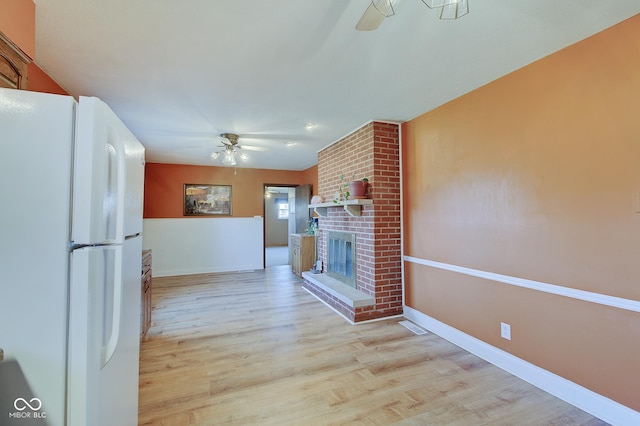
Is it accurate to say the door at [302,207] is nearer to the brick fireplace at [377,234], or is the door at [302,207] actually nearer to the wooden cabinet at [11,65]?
the brick fireplace at [377,234]

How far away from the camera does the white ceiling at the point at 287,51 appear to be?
147cm

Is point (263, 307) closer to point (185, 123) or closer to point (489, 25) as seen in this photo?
point (185, 123)

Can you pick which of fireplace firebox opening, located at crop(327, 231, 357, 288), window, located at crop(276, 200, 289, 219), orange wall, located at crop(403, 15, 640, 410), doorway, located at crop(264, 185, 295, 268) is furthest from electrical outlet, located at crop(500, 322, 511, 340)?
window, located at crop(276, 200, 289, 219)

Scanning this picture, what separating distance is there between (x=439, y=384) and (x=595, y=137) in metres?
1.97

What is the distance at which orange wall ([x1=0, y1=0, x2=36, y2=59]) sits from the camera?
123cm

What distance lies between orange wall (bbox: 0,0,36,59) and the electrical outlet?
3.55 m

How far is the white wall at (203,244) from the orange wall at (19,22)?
4685 millimetres

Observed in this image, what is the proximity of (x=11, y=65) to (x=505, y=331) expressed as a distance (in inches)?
138

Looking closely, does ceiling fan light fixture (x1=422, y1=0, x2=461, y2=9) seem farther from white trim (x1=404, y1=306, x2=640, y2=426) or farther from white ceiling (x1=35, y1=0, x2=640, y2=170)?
white trim (x1=404, y1=306, x2=640, y2=426)

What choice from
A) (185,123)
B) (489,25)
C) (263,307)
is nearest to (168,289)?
(263,307)

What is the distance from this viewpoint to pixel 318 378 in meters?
2.07

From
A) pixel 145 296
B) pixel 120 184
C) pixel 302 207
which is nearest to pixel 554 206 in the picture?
pixel 120 184

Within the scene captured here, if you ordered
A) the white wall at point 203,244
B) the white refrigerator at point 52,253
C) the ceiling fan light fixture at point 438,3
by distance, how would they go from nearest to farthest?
the white refrigerator at point 52,253, the ceiling fan light fixture at point 438,3, the white wall at point 203,244

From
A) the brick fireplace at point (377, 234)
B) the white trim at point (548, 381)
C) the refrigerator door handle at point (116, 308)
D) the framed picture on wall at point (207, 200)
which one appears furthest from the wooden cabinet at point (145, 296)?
the framed picture on wall at point (207, 200)
